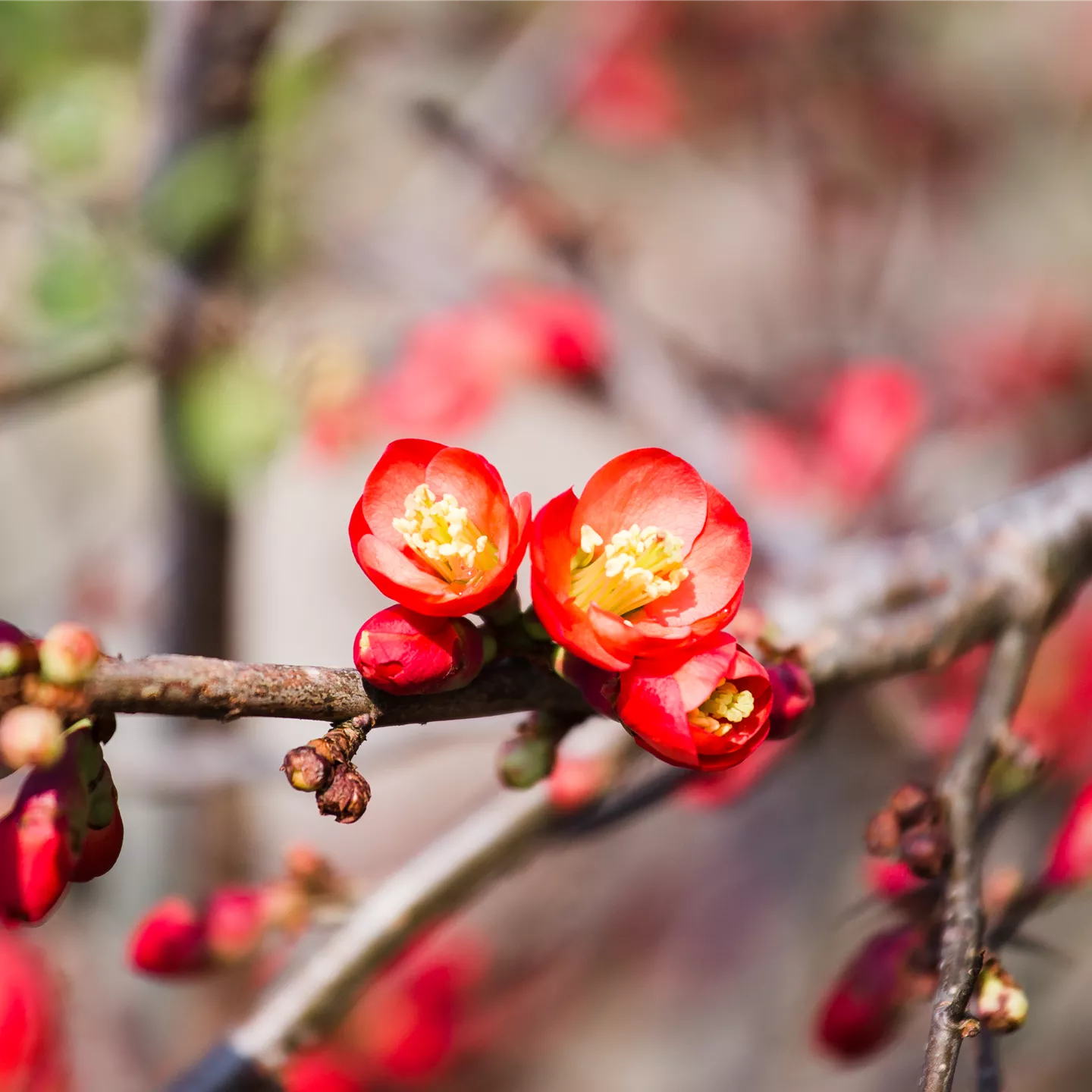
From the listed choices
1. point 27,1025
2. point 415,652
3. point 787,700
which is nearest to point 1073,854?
point 787,700

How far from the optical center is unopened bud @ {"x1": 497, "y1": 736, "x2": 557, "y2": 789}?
59 centimetres

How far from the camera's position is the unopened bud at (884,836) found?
617mm

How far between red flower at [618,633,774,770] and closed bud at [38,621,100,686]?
24 cm

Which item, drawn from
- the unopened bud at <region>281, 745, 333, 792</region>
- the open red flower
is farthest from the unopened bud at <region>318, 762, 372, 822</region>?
the open red flower

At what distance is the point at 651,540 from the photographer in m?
0.58

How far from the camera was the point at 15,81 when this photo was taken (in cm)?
160

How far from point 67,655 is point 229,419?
911 mm

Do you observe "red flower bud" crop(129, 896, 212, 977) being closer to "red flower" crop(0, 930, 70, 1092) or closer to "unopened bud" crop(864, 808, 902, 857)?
"unopened bud" crop(864, 808, 902, 857)

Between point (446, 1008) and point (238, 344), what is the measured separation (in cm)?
127

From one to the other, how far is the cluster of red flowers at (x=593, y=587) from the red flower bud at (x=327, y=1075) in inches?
51.9

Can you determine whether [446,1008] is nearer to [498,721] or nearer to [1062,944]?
[498,721]

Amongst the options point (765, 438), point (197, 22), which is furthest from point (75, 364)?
point (765, 438)

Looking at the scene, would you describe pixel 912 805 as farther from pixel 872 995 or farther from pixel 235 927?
pixel 235 927

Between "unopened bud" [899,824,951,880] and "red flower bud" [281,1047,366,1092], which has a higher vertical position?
"unopened bud" [899,824,951,880]
